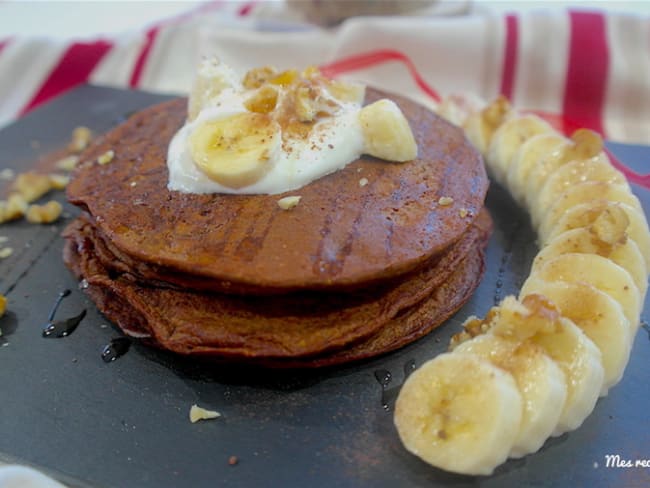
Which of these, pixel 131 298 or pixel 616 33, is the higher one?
pixel 131 298

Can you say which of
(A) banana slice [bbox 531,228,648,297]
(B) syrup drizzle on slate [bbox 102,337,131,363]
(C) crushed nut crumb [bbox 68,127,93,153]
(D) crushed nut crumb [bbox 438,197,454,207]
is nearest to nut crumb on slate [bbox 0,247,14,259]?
(B) syrup drizzle on slate [bbox 102,337,131,363]

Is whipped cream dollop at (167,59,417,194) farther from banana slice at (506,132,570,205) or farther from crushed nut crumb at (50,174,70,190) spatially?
crushed nut crumb at (50,174,70,190)

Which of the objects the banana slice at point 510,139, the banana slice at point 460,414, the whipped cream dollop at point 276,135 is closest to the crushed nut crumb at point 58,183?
the whipped cream dollop at point 276,135

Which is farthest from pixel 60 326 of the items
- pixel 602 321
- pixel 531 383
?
pixel 602 321

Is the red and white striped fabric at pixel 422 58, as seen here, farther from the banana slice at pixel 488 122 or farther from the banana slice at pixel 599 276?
the banana slice at pixel 599 276

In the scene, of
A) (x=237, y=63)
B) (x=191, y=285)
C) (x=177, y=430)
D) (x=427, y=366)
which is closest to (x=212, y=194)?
(x=191, y=285)

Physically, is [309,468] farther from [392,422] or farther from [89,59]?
[89,59]

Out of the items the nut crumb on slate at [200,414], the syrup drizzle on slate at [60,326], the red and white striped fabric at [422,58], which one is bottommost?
the red and white striped fabric at [422,58]

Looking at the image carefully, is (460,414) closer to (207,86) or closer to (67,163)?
(207,86)
